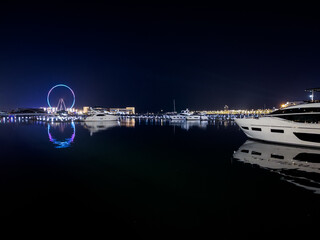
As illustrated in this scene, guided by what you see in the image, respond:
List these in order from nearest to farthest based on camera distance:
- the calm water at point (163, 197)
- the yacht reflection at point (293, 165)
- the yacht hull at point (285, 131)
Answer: the calm water at point (163, 197)
the yacht reflection at point (293, 165)
the yacht hull at point (285, 131)

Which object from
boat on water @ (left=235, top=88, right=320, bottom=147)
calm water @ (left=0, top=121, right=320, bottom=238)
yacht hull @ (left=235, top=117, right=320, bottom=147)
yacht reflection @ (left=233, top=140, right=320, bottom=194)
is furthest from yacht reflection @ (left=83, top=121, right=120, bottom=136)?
yacht reflection @ (left=233, top=140, right=320, bottom=194)

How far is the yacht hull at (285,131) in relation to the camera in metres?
14.4

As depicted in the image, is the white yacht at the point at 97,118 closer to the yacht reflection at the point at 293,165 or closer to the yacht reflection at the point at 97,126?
the yacht reflection at the point at 97,126

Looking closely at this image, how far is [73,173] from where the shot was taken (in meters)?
9.19

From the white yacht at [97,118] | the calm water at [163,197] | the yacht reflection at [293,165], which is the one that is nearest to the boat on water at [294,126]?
the yacht reflection at [293,165]

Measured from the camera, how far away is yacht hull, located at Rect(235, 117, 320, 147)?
14434 mm

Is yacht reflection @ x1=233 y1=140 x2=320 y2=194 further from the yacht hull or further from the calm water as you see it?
the yacht hull

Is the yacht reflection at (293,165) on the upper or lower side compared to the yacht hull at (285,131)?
lower

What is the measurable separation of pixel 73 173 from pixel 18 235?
15.9ft

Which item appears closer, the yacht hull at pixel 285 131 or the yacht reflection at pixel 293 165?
the yacht reflection at pixel 293 165

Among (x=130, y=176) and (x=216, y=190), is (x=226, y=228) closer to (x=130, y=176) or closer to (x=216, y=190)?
(x=216, y=190)

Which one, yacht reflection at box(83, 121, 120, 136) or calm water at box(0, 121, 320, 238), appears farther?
yacht reflection at box(83, 121, 120, 136)

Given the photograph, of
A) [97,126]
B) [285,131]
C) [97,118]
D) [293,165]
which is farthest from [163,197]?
[97,118]

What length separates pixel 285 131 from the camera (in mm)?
15578
